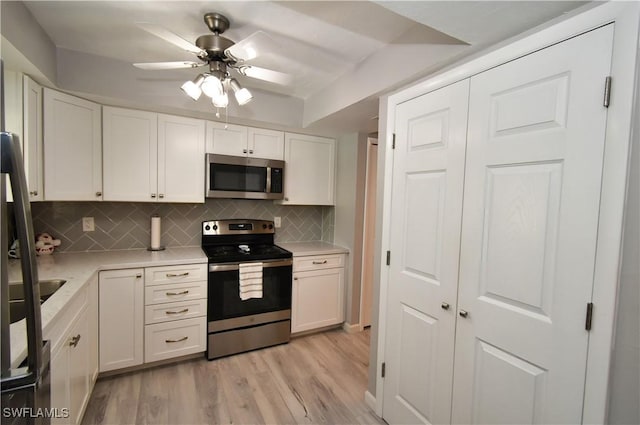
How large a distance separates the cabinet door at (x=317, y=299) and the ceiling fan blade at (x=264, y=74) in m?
1.79

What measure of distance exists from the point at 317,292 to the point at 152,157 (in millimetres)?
1979

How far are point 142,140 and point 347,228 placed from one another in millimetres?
2076

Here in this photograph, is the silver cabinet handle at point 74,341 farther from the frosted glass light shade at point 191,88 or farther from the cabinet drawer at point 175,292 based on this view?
the frosted glass light shade at point 191,88

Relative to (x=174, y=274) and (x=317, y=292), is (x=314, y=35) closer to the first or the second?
(x=174, y=274)

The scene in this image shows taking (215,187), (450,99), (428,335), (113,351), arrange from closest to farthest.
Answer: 1. (450,99)
2. (428,335)
3. (113,351)
4. (215,187)

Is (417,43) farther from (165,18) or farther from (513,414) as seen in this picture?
(513,414)

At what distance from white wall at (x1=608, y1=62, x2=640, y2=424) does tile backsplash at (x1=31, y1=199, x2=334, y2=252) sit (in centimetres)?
263

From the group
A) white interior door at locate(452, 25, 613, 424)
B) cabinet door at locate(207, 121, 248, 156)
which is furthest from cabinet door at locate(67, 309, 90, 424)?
white interior door at locate(452, 25, 613, 424)

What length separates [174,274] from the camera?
7.57ft

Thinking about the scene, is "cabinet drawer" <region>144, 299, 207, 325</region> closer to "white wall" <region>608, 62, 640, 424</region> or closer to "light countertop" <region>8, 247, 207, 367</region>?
"light countertop" <region>8, 247, 207, 367</region>

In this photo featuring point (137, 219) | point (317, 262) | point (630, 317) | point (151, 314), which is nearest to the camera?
point (630, 317)

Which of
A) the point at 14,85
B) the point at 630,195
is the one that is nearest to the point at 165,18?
the point at 14,85

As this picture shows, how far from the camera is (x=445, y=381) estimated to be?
150 cm

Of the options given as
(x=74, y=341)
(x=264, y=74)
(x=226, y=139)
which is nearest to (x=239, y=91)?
(x=264, y=74)
